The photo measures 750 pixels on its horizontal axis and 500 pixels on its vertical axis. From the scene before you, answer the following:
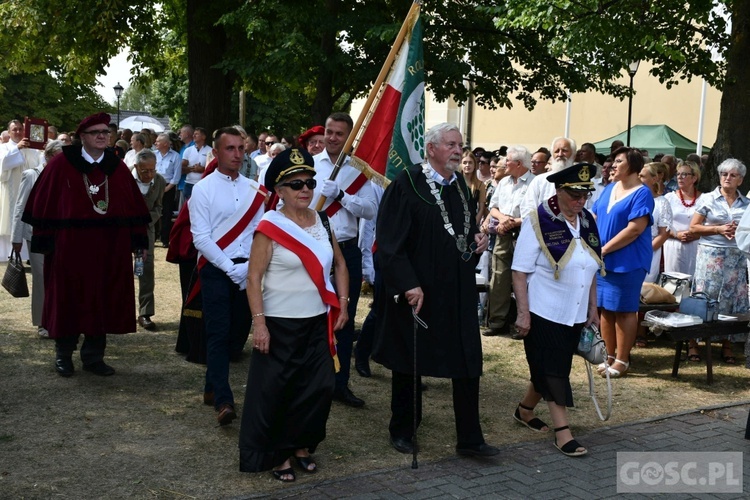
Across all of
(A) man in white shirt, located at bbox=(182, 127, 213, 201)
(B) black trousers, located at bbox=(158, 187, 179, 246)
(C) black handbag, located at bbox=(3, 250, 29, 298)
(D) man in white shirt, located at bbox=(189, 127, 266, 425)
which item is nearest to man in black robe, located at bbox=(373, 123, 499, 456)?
(D) man in white shirt, located at bbox=(189, 127, 266, 425)

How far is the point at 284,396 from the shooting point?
5426 mm

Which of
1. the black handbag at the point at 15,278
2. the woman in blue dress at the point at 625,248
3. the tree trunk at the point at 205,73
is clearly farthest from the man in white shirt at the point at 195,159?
the woman in blue dress at the point at 625,248

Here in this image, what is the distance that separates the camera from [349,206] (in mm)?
6840

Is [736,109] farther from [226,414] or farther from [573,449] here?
[226,414]

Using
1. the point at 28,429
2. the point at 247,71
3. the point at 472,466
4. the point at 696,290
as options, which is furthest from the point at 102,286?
the point at 247,71

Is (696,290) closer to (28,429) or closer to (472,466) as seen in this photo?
(472,466)

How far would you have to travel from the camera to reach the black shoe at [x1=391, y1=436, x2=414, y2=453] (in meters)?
6.03

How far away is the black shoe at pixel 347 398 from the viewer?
7051 millimetres

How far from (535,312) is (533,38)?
13921 mm

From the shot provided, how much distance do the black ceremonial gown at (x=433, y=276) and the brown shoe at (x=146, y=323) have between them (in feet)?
14.7

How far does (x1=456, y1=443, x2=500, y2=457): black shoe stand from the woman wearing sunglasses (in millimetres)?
1028

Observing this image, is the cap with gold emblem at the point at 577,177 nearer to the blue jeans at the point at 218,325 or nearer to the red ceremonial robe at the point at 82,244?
the blue jeans at the point at 218,325

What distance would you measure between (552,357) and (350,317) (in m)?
1.64

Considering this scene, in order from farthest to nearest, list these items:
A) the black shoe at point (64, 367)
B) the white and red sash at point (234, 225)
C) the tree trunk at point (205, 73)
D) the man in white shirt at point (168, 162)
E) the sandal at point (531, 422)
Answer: the tree trunk at point (205, 73) → the man in white shirt at point (168, 162) → the black shoe at point (64, 367) → the white and red sash at point (234, 225) → the sandal at point (531, 422)
